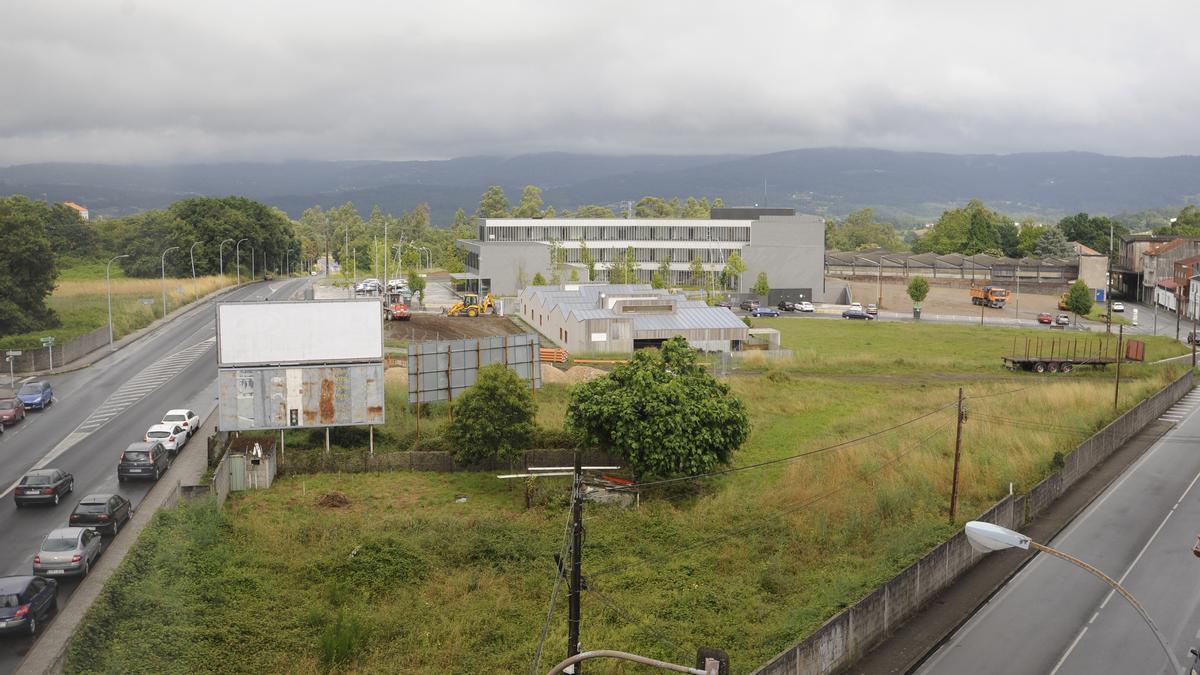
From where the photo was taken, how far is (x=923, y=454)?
43.9m

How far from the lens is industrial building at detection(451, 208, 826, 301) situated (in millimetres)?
125000

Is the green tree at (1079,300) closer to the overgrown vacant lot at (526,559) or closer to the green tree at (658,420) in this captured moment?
the overgrown vacant lot at (526,559)

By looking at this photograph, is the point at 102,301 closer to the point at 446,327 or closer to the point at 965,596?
the point at 446,327

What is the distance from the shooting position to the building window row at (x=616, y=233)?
137m

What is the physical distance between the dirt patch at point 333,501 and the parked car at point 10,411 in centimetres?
1948

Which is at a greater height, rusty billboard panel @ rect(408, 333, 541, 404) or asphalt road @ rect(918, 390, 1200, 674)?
rusty billboard panel @ rect(408, 333, 541, 404)

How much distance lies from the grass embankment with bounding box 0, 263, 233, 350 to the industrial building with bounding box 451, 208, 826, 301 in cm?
3425

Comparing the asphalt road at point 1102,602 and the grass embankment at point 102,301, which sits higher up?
the grass embankment at point 102,301

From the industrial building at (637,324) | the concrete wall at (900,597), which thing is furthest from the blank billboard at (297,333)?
the industrial building at (637,324)

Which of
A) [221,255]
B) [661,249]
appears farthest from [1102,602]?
[221,255]

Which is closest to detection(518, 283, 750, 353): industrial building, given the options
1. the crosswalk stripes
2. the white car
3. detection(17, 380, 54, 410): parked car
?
the crosswalk stripes

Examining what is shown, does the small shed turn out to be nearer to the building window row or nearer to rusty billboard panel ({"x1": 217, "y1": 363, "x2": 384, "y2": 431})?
rusty billboard panel ({"x1": 217, "y1": 363, "x2": 384, "y2": 431})

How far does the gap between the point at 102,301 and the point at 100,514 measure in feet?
216

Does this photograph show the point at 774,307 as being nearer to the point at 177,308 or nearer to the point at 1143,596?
the point at 177,308
